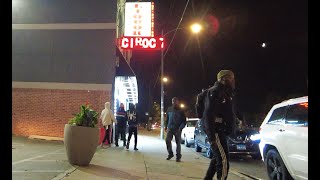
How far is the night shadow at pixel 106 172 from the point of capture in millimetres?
7988

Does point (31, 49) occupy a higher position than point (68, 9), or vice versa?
point (68, 9)

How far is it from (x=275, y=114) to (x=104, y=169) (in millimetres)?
3700

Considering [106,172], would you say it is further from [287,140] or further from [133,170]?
[287,140]

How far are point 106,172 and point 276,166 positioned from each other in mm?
3319

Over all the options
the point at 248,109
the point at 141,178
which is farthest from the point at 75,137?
the point at 248,109

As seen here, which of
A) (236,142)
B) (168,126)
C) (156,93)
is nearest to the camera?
(168,126)

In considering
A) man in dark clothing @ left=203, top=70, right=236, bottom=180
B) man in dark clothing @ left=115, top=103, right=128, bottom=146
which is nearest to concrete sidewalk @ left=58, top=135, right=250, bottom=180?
man in dark clothing @ left=203, top=70, right=236, bottom=180

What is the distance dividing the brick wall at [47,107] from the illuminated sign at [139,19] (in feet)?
14.4

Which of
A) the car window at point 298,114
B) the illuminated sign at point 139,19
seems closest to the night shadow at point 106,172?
the car window at point 298,114

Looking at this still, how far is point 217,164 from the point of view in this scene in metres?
6.10

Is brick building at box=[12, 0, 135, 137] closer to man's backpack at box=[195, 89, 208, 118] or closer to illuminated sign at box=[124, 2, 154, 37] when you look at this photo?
illuminated sign at box=[124, 2, 154, 37]

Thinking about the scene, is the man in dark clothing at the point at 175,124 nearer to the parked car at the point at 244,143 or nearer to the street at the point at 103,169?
the street at the point at 103,169

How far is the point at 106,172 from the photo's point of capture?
330 inches
